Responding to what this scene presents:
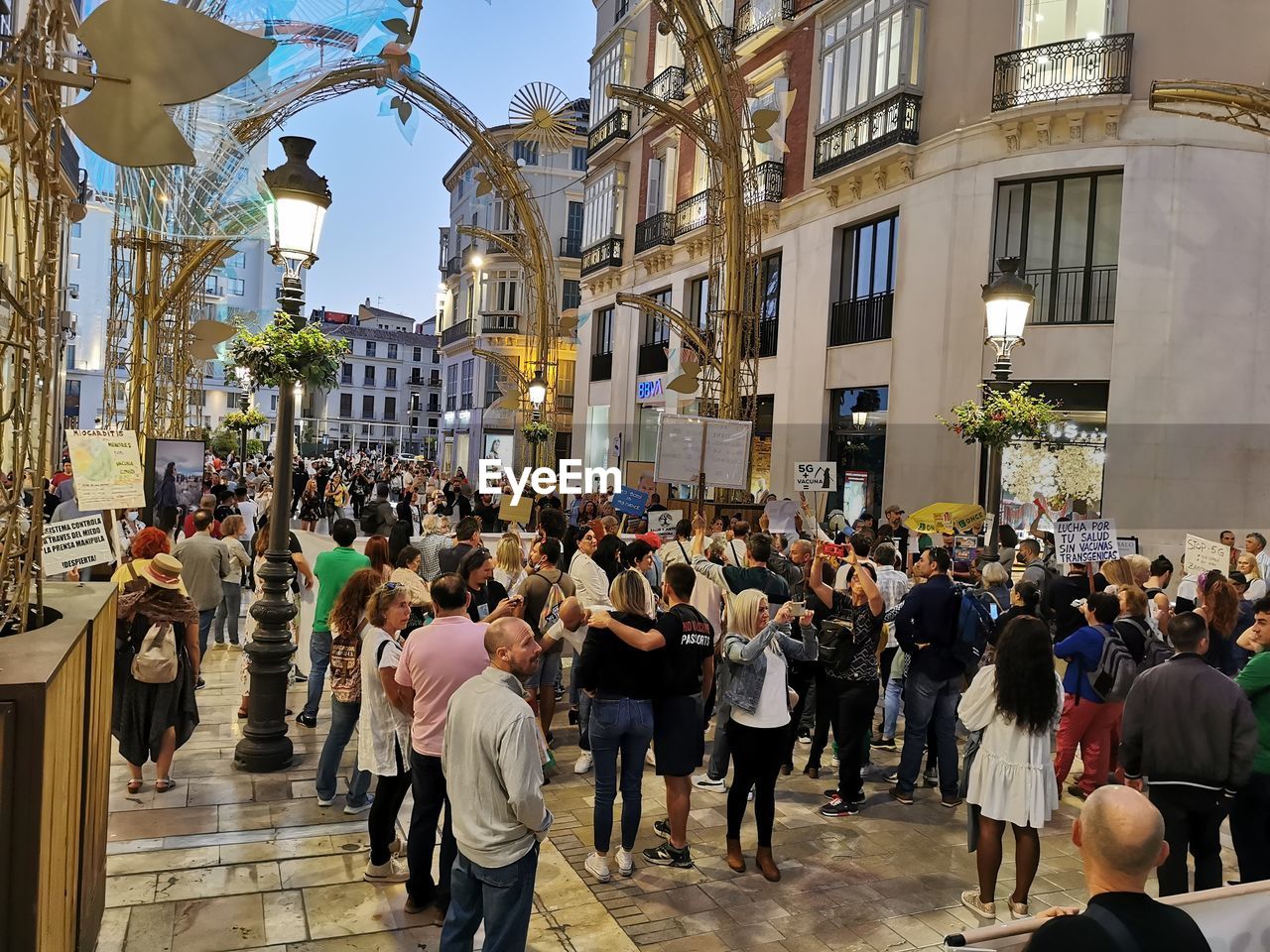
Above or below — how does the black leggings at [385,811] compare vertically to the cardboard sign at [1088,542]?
below

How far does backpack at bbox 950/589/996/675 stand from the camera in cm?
702

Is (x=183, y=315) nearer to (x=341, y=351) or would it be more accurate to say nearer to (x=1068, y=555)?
(x=341, y=351)

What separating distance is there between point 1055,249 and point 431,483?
574 inches

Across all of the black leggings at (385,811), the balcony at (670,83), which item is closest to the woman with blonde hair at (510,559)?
the black leggings at (385,811)

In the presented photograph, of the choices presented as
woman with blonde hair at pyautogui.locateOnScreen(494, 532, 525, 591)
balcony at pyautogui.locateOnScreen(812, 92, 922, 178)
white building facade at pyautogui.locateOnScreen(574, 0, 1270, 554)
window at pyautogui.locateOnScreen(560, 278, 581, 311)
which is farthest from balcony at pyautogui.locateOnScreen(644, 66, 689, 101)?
woman with blonde hair at pyautogui.locateOnScreen(494, 532, 525, 591)

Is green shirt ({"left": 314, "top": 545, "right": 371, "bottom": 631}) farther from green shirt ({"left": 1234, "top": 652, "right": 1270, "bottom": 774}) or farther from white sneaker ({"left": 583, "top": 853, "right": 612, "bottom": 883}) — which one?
green shirt ({"left": 1234, "top": 652, "right": 1270, "bottom": 774})

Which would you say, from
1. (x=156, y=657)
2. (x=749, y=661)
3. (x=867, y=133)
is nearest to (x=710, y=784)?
(x=749, y=661)

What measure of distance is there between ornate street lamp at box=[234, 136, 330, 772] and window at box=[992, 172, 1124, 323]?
45.3 feet

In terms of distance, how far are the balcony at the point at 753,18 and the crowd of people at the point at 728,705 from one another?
19.0 meters

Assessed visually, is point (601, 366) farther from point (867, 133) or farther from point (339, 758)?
point (339, 758)

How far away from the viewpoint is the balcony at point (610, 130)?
31172 millimetres

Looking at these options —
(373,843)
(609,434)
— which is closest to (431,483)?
(609,434)

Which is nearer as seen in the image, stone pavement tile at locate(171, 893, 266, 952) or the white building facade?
stone pavement tile at locate(171, 893, 266, 952)

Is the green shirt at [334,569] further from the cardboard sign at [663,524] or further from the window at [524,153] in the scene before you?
the window at [524,153]
